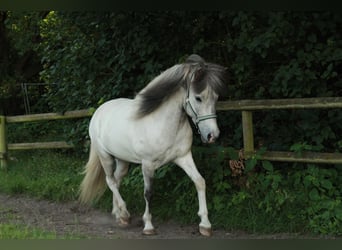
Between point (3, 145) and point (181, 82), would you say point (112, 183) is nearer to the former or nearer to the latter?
point (181, 82)

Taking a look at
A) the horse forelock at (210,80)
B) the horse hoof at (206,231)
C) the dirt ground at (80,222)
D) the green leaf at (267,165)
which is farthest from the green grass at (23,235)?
the green leaf at (267,165)

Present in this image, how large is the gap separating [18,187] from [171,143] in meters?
3.87

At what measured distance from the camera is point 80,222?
583 cm

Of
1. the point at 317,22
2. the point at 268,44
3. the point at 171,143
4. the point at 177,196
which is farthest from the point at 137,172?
the point at 317,22

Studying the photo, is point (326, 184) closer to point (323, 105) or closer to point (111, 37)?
point (323, 105)

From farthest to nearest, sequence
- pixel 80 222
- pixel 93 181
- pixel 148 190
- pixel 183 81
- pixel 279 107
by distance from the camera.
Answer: pixel 93 181 < pixel 80 222 < pixel 279 107 < pixel 148 190 < pixel 183 81

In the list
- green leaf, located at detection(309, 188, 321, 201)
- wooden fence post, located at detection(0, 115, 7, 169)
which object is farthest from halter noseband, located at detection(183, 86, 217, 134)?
wooden fence post, located at detection(0, 115, 7, 169)

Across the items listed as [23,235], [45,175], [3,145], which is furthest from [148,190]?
[3,145]

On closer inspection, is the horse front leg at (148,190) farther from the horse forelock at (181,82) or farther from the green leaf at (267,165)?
the green leaf at (267,165)

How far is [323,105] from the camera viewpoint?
15.7ft

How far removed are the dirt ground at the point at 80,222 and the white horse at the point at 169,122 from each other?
205mm

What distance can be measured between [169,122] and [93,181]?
1.74 meters

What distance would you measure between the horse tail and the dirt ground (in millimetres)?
321

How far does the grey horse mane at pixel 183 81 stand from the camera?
447 centimetres
